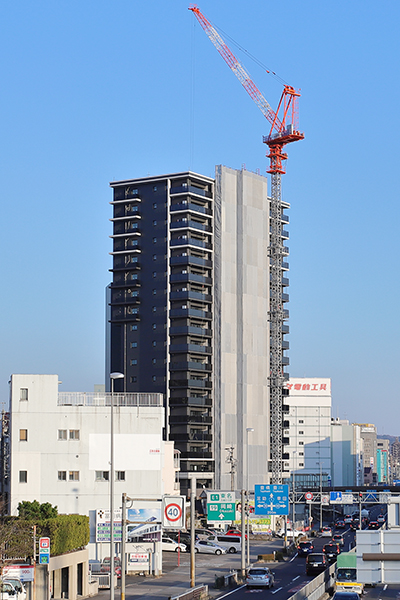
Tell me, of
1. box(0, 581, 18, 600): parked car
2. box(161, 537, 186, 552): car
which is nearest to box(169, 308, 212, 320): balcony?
box(161, 537, 186, 552): car

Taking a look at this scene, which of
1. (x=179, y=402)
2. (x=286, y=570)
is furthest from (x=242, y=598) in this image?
(x=179, y=402)

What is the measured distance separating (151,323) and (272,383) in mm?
25955

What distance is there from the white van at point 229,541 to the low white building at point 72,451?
2559cm

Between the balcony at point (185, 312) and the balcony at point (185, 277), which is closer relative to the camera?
the balcony at point (185, 312)

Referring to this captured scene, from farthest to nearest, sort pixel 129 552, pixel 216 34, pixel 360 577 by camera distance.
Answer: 1. pixel 216 34
2. pixel 129 552
3. pixel 360 577

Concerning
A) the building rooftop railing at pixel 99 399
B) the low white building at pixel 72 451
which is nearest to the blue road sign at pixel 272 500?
the low white building at pixel 72 451

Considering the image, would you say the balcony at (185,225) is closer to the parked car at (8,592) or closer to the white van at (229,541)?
the white van at (229,541)

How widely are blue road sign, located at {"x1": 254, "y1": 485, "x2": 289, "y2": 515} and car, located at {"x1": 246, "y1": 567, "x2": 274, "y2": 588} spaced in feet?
42.3

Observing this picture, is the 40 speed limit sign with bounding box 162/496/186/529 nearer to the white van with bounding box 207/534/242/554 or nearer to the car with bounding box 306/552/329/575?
the car with bounding box 306/552/329/575

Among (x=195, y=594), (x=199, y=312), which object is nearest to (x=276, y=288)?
(x=199, y=312)

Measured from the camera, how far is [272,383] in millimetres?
162125

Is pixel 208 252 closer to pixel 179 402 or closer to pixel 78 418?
pixel 179 402

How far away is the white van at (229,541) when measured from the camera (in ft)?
317

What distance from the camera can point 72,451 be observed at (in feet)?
244
